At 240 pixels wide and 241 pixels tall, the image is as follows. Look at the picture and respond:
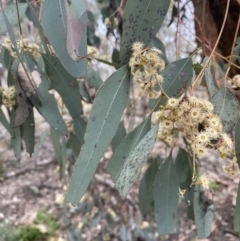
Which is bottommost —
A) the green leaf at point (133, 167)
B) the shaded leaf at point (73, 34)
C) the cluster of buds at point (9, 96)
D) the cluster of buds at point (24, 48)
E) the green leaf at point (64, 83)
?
the green leaf at point (133, 167)

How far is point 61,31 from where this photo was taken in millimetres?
662

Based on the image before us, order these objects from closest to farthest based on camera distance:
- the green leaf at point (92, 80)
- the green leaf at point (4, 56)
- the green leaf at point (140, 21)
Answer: the green leaf at point (140, 21), the green leaf at point (4, 56), the green leaf at point (92, 80)

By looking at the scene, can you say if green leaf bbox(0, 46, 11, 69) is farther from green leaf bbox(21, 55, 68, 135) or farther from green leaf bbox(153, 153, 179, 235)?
green leaf bbox(153, 153, 179, 235)

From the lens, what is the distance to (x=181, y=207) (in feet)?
6.38

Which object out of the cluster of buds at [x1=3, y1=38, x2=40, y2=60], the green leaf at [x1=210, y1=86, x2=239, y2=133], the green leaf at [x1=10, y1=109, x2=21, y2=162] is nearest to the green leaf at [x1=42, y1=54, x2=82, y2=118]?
the cluster of buds at [x1=3, y1=38, x2=40, y2=60]

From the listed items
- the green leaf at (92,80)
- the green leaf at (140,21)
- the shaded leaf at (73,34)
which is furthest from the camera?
the green leaf at (92,80)

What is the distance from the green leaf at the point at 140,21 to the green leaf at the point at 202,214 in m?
0.38

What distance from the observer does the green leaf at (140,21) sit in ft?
2.53

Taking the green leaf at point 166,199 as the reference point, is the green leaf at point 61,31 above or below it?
above

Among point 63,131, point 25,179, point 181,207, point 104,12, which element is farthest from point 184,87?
point 25,179

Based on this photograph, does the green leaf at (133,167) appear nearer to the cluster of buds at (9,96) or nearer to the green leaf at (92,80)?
the cluster of buds at (9,96)

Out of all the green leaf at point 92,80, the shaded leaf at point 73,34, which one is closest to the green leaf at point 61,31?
the shaded leaf at point 73,34

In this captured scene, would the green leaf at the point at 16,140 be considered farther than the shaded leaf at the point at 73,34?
Yes

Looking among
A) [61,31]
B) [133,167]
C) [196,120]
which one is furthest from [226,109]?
[61,31]
